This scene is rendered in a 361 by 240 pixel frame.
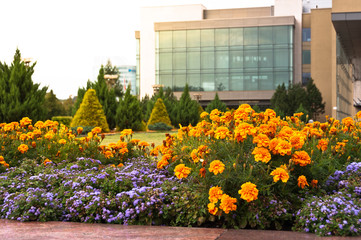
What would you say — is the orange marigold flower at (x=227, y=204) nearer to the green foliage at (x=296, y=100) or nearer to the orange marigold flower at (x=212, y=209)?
the orange marigold flower at (x=212, y=209)

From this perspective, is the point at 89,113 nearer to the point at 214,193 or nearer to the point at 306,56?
the point at 214,193

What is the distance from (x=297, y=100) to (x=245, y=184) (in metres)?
40.9

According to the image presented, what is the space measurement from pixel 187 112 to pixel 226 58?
2070cm

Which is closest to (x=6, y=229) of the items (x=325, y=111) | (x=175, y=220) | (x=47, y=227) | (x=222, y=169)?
(x=47, y=227)

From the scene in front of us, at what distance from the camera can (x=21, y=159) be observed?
7.39m

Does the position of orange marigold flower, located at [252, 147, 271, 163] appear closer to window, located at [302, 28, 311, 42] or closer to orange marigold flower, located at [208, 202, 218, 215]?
orange marigold flower, located at [208, 202, 218, 215]

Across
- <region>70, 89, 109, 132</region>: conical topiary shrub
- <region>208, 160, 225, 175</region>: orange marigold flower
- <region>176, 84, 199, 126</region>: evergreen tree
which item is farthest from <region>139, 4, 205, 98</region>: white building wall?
<region>208, 160, 225, 175</region>: orange marigold flower

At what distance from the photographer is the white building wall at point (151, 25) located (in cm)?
5984

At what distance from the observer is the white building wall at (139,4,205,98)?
5984cm

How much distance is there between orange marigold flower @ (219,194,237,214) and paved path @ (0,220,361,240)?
0.22 meters

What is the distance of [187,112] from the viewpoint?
35.3 metres

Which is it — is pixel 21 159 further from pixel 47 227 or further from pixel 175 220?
pixel 175 220

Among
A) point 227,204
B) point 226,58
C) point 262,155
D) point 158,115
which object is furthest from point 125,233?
point 226,58

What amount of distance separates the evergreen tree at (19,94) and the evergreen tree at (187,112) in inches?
731
